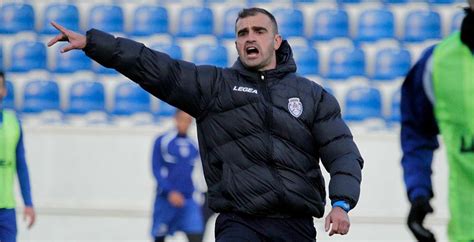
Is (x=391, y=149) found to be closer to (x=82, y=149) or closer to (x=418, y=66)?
(x=82, y=149)

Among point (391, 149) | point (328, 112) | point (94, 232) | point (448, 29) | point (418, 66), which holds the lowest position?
point (94, 232)

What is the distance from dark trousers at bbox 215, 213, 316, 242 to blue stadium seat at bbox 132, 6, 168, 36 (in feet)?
34.8

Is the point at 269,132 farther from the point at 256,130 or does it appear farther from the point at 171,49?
the point at 171,49

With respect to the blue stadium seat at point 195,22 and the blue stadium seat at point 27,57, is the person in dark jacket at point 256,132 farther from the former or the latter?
the blue stadium seat at point 27,57

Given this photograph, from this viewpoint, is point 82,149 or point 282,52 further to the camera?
point 82,149

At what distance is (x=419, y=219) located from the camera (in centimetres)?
462

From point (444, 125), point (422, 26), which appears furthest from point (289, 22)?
point (444, 125)

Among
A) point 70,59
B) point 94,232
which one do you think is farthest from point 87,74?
point 94,232

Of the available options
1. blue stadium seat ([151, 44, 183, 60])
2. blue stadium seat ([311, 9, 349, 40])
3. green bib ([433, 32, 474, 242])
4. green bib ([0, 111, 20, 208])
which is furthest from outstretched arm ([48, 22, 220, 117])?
blue stadium seat ([311, 9, 349, 40])

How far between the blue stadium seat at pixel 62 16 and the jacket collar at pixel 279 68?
1042 cm

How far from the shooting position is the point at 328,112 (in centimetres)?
570

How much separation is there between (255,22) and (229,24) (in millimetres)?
10120

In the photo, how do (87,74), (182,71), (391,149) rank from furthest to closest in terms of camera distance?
(87,74), (391,149), (182,71)

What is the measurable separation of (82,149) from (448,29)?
5.52 meters
